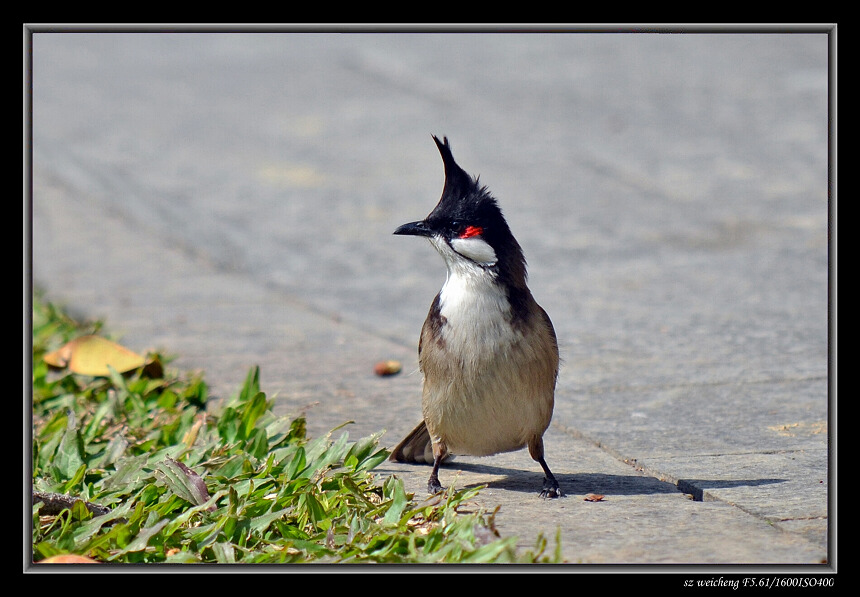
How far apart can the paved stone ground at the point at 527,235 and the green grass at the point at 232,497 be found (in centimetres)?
20

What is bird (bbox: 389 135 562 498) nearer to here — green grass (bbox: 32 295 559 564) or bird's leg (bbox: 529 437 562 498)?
bird's leg (bbox: 529 437 562 498)

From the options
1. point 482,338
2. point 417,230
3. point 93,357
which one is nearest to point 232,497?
point 482,338

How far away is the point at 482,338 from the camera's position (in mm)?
3619

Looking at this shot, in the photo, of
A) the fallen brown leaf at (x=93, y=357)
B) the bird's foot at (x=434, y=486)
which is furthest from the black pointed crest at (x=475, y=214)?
the fallen brown leaf at (x=93, y=357)

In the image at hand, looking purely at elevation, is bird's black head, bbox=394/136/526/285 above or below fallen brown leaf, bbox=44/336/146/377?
above

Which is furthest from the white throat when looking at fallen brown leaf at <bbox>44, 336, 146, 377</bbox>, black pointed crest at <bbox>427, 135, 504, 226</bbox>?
fallen brown leaf at <bbox>44, 336, 146, 377</bbox>

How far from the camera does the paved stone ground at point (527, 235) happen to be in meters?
3.98

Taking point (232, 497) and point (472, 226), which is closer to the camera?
point (232, 497)

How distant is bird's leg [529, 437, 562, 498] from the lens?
12.0 ft

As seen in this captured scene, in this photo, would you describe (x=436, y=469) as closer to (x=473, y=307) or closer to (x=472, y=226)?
(x=473, y=307)

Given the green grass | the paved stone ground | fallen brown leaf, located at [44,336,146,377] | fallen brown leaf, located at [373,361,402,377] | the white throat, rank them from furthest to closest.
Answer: fallen brown leaf, located at [373,361,402,377] → fallen brown leaf, located at [44,336,146,377] → the paved stone ground → the white throat → the green grass

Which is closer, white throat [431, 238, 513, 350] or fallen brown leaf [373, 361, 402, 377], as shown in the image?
white throat [431, 238, 513, 350]

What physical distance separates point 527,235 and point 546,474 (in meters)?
4.75

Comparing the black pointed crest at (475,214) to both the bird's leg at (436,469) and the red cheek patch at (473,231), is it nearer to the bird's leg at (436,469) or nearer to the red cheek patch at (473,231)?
the red cheek patch at (473,231)
